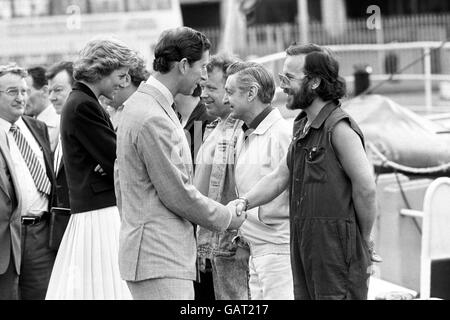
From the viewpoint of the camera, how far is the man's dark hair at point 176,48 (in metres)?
4.37

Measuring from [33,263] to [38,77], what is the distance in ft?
7.17

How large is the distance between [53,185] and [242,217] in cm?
212

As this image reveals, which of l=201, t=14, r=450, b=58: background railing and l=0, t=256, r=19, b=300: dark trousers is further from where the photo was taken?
l=201, t=14, r=450, b=58: background railing

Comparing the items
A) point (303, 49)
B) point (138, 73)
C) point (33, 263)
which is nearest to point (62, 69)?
point (138, 73)

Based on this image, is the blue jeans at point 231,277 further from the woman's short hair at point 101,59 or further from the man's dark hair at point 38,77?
the man's dark hair at point 38,77

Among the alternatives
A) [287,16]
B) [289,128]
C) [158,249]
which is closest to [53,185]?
[289,128]

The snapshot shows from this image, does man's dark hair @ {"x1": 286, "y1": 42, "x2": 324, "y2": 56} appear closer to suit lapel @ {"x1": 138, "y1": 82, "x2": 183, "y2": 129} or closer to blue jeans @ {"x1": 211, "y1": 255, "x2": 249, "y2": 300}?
suit lapel @ {"x1": 138, "y1": 82, "x2": 183, "y2": 129}

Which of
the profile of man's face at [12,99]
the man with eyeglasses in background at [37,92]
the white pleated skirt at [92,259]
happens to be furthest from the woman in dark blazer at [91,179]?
the man with eyeglasses in background at [37,92]

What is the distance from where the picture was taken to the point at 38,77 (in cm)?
777

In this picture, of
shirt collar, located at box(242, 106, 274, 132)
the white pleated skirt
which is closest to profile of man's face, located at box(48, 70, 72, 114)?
the white pleated skirt

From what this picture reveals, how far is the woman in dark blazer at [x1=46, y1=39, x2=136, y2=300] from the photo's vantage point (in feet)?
16.9

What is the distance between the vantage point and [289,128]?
5473mm

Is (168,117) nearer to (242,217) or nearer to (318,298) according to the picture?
(242,217)

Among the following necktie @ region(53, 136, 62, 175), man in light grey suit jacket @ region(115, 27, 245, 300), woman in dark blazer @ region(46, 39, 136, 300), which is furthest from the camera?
necktie @ region(53, 136, 62, 175)
